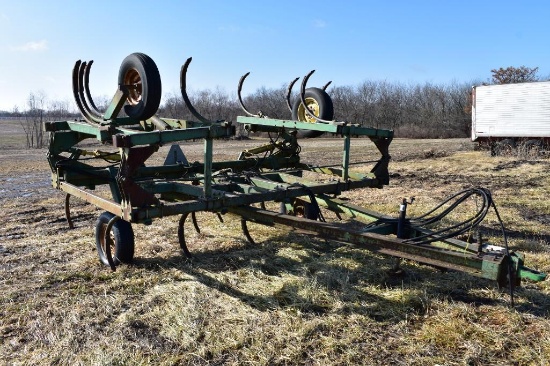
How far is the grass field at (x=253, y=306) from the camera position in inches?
129

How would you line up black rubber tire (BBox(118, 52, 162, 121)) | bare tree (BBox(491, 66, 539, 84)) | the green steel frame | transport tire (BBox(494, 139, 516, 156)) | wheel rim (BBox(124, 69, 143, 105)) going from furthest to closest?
bare tree (BBox(491, 66, 539, 84)) < transport tire (BBox(494, 139, 516, 156)) < wheel rim (BBox(124, 69, 143, 105)) < black rubber tire (BBox(118, 52, 162, 121)) < the green steel frame

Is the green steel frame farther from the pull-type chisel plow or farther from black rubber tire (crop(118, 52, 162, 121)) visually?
black rubber tire (crop(118, 52, 162, 121))

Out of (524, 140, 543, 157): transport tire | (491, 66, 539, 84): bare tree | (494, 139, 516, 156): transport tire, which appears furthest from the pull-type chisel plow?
(491, 66, 539, 84): bare tree

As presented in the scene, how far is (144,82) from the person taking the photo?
4621 mm

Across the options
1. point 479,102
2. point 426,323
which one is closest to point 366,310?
point 426,323

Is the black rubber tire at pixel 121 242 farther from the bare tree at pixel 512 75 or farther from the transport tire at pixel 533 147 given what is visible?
the bare tree at pixel 512 75

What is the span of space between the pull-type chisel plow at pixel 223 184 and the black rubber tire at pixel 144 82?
1 centimetres

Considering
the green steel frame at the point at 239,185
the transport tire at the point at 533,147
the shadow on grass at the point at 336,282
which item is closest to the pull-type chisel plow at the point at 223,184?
the green steel frame at the point at 239,185

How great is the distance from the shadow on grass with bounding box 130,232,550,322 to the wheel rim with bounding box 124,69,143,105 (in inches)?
73.6

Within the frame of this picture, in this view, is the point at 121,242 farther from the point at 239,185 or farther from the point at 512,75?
the point at 512,75

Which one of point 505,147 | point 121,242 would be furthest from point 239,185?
point 505,147

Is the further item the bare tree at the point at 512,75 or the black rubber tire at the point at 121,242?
the bare tree at the point at 512,75

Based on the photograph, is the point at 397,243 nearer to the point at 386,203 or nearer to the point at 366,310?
the point at 366,310

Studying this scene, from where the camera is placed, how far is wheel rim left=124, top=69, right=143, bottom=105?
497 centimetres
